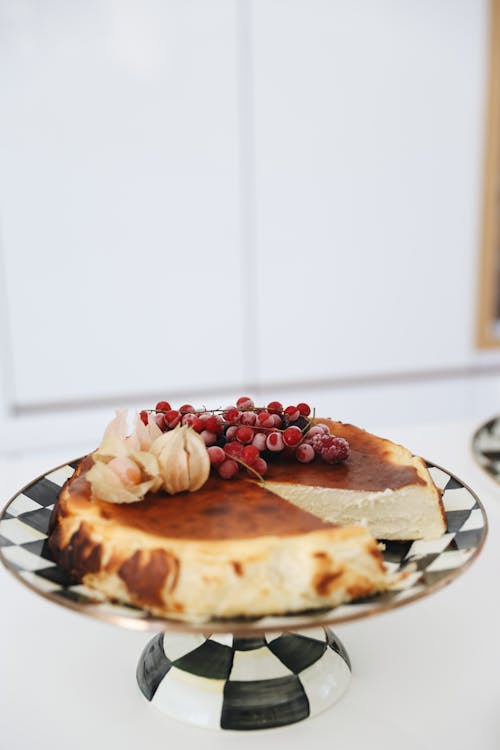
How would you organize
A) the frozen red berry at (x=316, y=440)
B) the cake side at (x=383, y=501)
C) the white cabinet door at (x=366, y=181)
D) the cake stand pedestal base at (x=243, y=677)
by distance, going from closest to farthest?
the cake stand pedestal base at (x=243, y=677) < the cake side at (x=383, y=501) < the frozen red berry at (x=316, y=440) < the white cabinet door at (x=366, y=181)

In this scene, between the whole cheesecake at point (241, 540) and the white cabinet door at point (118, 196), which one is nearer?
the whole cheesecake at point (241, 540)

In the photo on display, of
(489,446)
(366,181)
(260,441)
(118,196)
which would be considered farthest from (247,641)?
(366,181)

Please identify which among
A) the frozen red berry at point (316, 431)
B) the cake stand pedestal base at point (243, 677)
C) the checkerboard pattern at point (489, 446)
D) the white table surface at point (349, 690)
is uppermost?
the frozen red berry at point (316, 431)

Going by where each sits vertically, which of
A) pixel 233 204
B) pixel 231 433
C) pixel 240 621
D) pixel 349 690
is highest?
pixel 233 204

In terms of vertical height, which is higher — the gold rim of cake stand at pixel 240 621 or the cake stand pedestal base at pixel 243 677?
the gold rim of cake stand at pixel 240 621

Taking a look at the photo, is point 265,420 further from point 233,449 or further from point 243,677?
point 243,677

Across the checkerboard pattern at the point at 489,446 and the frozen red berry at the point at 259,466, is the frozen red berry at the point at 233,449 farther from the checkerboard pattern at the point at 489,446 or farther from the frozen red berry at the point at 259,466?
the checkerboard pattern at the point at 489,446

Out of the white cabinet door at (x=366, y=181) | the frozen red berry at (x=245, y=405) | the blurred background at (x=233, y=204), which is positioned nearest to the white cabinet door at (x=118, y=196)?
the blurred background at (x=233, y=204)
